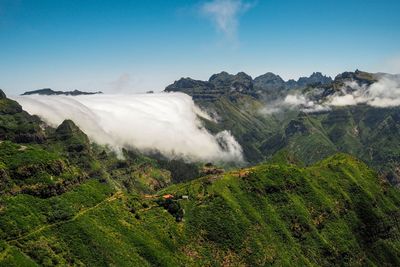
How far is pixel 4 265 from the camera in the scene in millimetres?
195875
